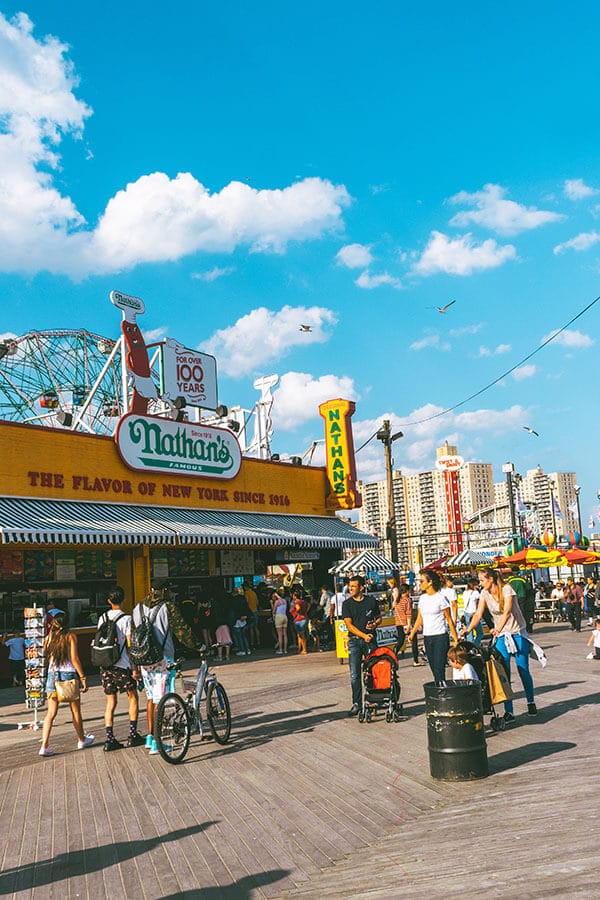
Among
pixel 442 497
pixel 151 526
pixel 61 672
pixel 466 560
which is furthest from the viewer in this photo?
pixel 442 497

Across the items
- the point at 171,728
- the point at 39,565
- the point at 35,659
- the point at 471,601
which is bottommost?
the point at 171,728

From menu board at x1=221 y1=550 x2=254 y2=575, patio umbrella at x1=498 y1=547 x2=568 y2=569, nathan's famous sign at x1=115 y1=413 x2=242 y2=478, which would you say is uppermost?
nathan's famous sign at x1=115 y1=413 x2=242 y2=478

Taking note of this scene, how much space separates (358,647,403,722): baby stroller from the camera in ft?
33.6

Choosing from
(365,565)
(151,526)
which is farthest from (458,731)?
(365,565)

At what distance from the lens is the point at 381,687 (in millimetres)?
10281

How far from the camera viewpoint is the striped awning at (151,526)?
16375 mm

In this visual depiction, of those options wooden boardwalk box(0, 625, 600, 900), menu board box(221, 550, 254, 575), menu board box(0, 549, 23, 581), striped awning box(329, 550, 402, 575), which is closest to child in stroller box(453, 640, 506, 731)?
wooden boardwalk box(0, 625, 600, 900)

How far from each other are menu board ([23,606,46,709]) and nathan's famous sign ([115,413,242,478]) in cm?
832

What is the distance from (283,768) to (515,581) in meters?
10.4

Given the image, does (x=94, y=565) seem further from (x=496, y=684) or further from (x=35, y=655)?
(x=496, y=684)

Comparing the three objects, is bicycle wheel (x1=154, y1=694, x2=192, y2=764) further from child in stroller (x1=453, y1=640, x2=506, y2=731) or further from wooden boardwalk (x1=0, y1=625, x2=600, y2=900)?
child in stroller (x1=453, y1=640, x2=506, y2=731)

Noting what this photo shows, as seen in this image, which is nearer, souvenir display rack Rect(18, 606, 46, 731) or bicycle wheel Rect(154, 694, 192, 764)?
bicycle wheel Rect(154, 694, 192, 764)

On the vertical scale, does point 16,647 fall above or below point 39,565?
below

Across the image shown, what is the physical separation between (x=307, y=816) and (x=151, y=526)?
43.2 feet
